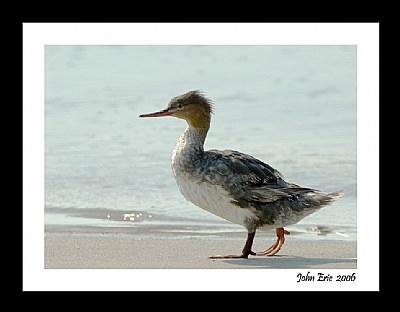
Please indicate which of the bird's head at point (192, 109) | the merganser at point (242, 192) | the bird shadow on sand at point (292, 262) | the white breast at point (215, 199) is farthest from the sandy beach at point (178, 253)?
the bird's head at point (192, 109)

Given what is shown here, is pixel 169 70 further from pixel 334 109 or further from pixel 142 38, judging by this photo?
pixel 142 38

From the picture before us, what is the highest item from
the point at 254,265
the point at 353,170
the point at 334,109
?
the point at 334,109

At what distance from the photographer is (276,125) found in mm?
12992

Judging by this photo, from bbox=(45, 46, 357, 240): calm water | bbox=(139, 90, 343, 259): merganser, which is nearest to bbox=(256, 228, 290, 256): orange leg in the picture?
bbox=(139, 90, 343, 259): merganser

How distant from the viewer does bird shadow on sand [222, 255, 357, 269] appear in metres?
7.93

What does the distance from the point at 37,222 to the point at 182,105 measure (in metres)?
1.56

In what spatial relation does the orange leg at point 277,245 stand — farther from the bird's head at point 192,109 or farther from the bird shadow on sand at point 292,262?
the bird's head at point 192,109

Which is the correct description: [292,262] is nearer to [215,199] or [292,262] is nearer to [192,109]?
[215,199]

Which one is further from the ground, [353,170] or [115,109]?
[115,109]

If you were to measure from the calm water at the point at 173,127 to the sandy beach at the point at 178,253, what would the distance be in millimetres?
281

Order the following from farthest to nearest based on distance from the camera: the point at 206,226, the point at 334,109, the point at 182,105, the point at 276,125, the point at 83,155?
the point at 334,109, the point at 276,125, the point at 83,155, the point at 206,226, the point at 182,105

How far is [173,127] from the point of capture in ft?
42.2

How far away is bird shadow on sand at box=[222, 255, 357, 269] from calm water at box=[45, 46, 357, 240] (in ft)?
2.47

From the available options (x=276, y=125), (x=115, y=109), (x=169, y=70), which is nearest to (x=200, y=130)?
(x=276, y=125)
